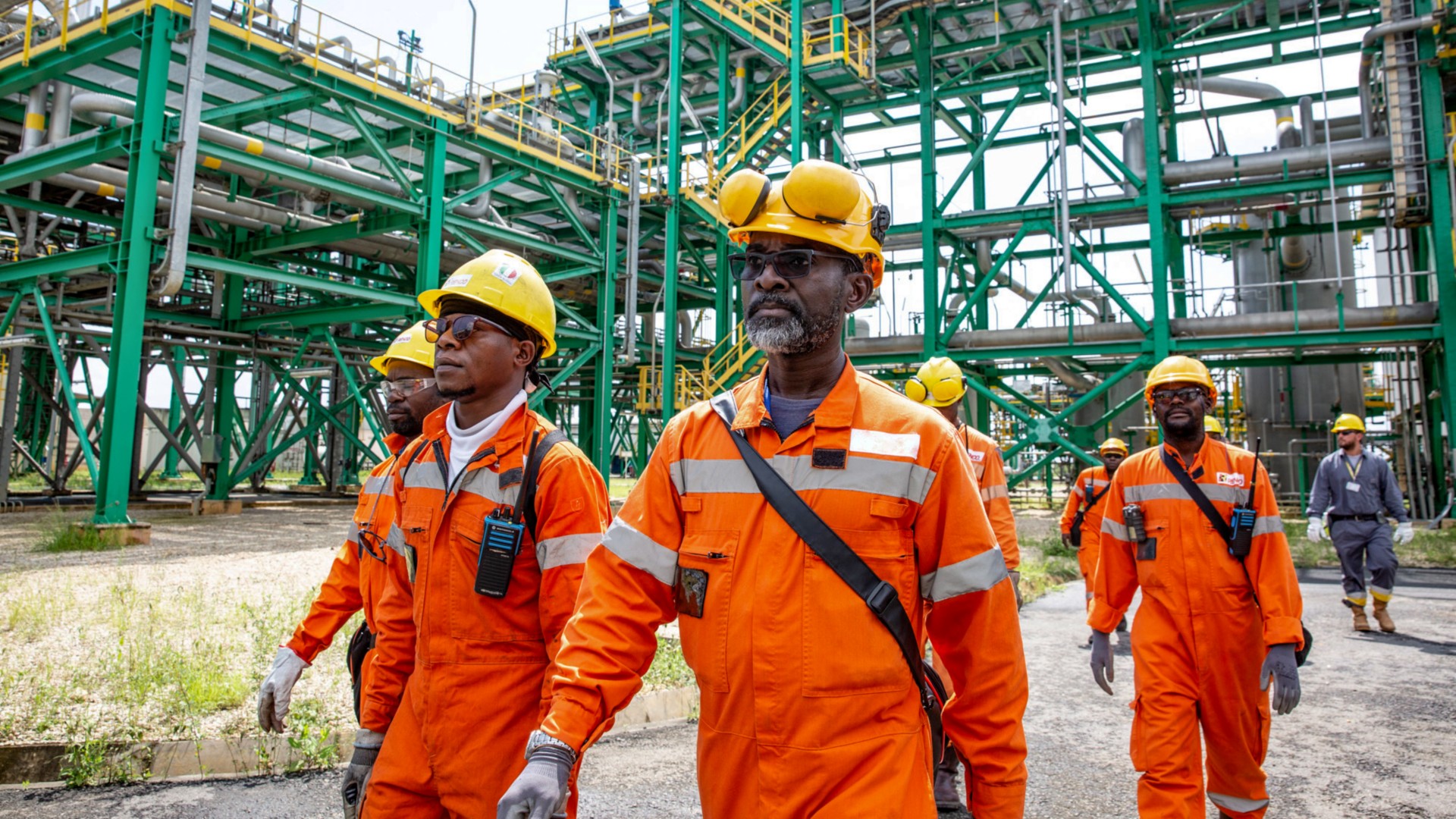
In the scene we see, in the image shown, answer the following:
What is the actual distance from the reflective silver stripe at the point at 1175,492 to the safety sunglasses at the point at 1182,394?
1.39 feet

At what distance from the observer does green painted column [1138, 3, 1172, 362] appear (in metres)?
15.4

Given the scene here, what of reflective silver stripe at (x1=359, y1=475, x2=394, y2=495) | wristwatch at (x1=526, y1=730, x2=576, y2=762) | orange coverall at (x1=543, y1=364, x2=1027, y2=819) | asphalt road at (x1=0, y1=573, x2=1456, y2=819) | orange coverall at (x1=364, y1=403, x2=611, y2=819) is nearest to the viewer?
wristwatch at (x1=526, y1=730, x2=576, y2=762)

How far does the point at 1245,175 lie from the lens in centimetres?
1530

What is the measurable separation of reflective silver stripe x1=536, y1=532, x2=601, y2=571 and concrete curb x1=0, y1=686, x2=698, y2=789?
2.68m

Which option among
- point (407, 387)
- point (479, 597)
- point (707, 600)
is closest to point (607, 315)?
point (407, 387)

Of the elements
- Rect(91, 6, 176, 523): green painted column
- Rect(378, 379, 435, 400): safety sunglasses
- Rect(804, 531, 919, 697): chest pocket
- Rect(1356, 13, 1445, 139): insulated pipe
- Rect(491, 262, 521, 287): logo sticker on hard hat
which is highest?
Rect(1356, 13, 1445, 139): insulated pipe

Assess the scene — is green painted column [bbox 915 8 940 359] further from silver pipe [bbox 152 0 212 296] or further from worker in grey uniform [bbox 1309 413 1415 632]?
silver pipe [bbox 152 0 212 296]

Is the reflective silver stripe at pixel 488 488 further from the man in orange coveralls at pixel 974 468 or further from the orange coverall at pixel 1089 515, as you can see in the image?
the orange coverall at pixel 1089 515

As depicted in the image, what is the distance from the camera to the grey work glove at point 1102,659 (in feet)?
12.5

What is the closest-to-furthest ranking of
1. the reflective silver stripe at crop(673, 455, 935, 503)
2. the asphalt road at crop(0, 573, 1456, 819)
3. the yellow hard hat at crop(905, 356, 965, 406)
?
1. the reflective silver stripe at crop(673, 455, 935, 503)
2. the asphalt road at crop(0, 573, 1456, 819)
3. the yellow hard hat at crop(905, 356, 965, 406)

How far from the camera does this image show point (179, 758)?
4.07 m

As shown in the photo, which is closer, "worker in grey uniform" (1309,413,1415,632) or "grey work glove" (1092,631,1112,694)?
"grey work glove" (1092,631,1112,694)

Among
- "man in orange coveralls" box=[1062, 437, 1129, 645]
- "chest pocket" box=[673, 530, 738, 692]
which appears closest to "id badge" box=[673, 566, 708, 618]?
"chest pocket" box=[673, 530, 738, 692]

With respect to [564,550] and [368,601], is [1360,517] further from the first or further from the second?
[368,601]
